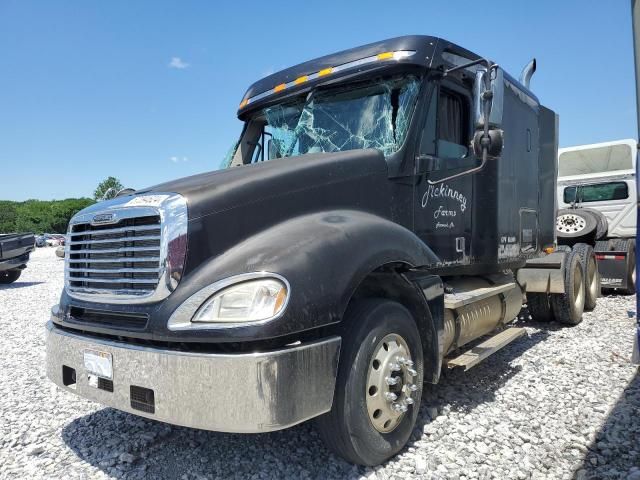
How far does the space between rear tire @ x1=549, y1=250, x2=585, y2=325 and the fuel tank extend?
1590 millimetres

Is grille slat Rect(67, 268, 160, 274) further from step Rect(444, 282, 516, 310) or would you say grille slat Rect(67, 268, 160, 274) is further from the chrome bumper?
step Rect(444, 282, 516, 310)

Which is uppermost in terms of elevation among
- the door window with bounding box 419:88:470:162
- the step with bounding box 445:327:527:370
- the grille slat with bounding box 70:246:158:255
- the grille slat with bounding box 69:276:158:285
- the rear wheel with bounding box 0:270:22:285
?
the door window with bounding box 419:88:470:162

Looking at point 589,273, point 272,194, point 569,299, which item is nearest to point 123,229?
point 272,194

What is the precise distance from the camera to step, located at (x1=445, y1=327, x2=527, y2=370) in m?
3.69

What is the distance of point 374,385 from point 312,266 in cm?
89

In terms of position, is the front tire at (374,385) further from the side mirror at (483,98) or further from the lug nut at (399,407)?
the side mirror at (483,98)

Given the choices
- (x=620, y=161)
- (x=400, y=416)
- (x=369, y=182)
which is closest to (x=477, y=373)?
(x=400, y=416)

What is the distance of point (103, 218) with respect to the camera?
2809mm

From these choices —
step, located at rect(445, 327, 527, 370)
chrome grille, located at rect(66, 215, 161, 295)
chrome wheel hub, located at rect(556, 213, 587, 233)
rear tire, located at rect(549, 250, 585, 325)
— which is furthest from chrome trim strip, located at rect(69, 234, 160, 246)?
chrome wheel hub, located at rect(556, 213, 587, 233)

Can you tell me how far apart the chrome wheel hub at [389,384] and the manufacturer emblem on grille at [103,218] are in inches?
67.1

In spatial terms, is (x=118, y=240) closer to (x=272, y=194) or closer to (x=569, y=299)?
(x=272, y=194)

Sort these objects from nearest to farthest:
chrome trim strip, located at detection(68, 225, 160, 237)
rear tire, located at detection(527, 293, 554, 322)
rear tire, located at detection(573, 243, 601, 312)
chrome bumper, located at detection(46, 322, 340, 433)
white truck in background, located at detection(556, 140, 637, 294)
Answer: chrome bumper, located at detection(46, 322, 340, 433), chrome trim strip, located at detection(68, 225, 160, 237), rear tire, located at detection(527, 293, 554, 322), rear tire, located at detection(573, 243, 601, 312), white truck in background, located at detection(556, 140, 637, 294)

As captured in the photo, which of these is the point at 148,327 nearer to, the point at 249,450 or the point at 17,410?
the point at 249,450

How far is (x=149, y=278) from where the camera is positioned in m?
2.54
